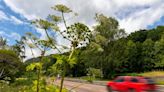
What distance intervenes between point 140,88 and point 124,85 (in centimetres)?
184

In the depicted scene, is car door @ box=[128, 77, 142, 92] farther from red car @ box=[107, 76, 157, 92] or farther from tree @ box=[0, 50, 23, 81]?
tree @ box=[0, 50, 23, 81]

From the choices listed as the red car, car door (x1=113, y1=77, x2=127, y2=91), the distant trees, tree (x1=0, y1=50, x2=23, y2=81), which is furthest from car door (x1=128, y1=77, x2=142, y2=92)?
the distant trees

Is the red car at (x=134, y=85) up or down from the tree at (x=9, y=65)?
down

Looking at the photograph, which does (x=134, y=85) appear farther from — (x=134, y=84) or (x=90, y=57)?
(x=90, y=57)

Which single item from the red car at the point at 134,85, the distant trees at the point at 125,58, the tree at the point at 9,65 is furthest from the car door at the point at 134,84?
the distant trees at the point at 125,58

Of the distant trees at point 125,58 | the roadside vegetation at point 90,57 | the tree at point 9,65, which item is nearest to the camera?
the roadside vegetation at point 90,57

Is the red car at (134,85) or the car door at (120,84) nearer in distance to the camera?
the red car at (134,85)

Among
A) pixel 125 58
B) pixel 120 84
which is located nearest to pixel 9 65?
pixel 120 84

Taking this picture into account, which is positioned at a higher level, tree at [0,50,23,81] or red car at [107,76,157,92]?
tree at [0,50,23,81]

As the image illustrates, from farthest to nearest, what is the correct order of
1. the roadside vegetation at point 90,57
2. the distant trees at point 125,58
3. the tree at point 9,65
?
the distant trees at point 125,58 → the tree at point 9,65 → the roadside vegetation at point 90,57

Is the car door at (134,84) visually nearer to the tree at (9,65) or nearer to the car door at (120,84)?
the car door at (120,84)

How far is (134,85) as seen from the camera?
27.0 meters

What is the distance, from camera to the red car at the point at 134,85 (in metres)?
26.4

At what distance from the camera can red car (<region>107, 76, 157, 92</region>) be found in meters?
26.4
